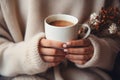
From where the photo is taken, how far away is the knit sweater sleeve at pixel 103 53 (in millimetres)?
917

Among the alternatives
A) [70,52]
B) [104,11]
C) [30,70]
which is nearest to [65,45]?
[70,52]

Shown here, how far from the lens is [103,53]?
976mm

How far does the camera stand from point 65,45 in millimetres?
816

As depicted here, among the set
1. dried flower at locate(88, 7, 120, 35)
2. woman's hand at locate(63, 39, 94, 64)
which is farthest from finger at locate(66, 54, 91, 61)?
dried flower at locate(88, 7, 120, 35)

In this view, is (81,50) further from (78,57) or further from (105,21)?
(105,21)

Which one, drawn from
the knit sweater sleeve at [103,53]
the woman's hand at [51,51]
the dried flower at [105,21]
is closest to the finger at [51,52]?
the woman's hand at [51,51]

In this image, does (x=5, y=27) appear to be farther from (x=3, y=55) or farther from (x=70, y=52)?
(x=70, y=52)

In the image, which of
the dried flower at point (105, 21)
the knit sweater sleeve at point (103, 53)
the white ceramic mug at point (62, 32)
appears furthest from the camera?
the dried flower at point (105, 21)

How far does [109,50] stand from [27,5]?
13.6 inches

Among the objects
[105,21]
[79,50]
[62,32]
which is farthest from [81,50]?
[105,21]

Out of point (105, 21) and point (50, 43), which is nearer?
point (50, 43)

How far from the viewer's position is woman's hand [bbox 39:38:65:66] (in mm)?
833

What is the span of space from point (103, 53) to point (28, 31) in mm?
288

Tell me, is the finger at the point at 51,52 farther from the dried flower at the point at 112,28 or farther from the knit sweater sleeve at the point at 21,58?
the dried flower at the point at 112,28
